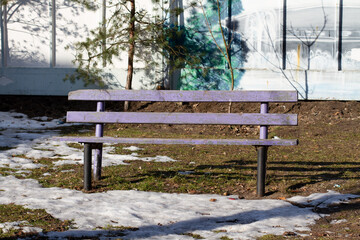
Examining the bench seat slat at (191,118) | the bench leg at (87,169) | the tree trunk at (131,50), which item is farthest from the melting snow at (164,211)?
the tree trunk at (131,50)

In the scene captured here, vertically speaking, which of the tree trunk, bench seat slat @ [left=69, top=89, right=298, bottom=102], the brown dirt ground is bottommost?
the brown dirt ground

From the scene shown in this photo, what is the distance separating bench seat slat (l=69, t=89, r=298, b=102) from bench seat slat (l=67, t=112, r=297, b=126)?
0.48ft

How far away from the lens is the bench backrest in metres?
4.56

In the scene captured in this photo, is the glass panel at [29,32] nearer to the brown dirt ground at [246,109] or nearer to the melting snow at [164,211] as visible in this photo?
the brown dirt ground at [246,109]

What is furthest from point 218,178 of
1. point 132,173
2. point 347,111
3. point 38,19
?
point 38,19

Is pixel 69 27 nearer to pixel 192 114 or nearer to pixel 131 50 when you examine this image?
pixel 131 50

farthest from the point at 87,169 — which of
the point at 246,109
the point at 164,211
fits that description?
the point at 246,109

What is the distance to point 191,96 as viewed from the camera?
4637 mm

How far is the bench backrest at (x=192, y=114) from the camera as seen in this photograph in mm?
4562

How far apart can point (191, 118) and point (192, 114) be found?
4 cm

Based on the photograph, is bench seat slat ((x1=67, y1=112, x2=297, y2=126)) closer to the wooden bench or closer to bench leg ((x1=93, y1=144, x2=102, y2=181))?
Answer: the wooden bench

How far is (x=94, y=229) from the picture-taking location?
349cm

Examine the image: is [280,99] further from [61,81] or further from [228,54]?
[61,81]

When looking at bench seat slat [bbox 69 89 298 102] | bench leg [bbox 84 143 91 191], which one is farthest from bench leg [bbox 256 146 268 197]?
bench leg [bbox 84 143 91 191]
